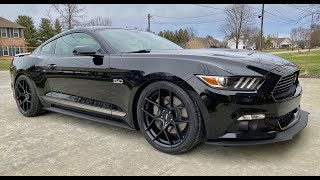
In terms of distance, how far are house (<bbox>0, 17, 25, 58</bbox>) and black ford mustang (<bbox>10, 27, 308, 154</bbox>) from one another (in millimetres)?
38802

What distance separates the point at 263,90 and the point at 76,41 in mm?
2608

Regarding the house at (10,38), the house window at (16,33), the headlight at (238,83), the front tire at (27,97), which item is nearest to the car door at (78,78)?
the front tire at (27,97)

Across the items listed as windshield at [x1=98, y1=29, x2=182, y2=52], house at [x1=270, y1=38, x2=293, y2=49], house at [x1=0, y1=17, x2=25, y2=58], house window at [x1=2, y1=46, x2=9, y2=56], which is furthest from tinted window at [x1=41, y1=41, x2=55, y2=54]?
house at [x1=270, y1=38, x2=293, y2=49]

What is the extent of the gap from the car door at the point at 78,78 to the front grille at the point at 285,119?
1.83 m

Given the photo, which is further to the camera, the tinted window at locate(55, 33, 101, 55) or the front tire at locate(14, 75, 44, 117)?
the front tire at locate(14, 75, 44, 117)

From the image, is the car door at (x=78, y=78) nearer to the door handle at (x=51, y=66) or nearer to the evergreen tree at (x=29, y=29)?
the door handle at (x=51, y=66)

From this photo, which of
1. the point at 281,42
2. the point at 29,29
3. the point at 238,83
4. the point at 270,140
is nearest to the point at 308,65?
the point at 270,140

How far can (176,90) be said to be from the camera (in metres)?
2.75

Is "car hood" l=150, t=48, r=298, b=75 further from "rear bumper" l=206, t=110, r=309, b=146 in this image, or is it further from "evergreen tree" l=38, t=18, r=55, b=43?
"evergreen tree" l=38, t=18, r=55, b=43

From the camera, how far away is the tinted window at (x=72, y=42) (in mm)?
3663

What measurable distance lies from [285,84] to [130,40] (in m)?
1.94

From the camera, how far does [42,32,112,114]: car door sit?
3377 millimetres

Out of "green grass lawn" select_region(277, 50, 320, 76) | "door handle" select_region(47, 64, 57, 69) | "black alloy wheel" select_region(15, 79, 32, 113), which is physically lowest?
"black alloy wheel" select_region(15, 79, 32, 113)

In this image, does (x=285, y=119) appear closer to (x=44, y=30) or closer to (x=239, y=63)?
(x=239, y=63)
